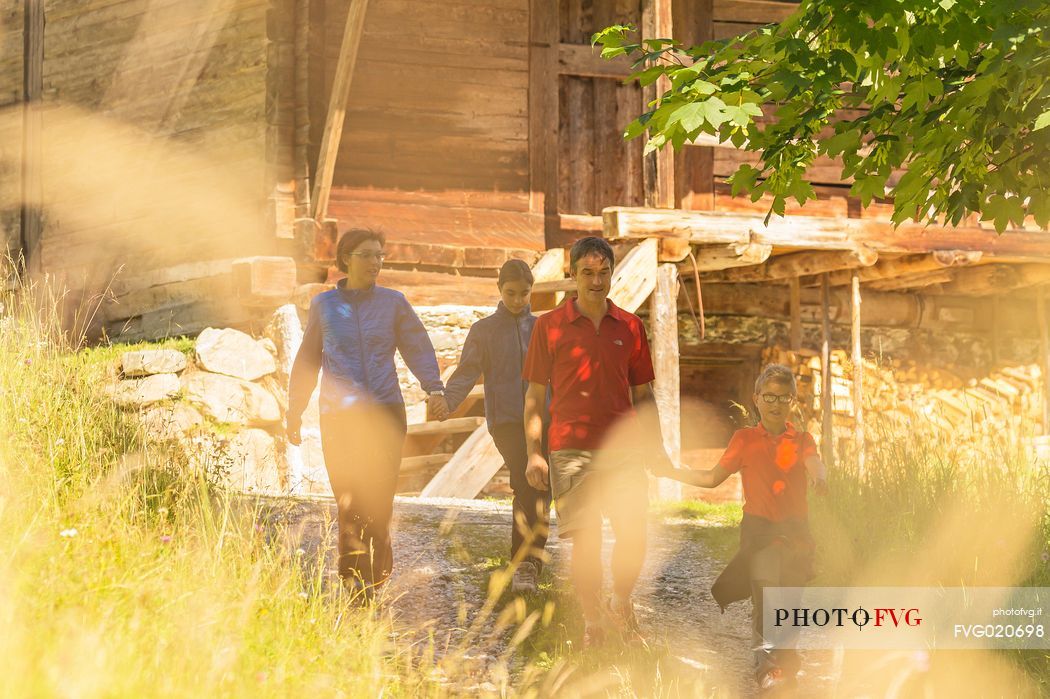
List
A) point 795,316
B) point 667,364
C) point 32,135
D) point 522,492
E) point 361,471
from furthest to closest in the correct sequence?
point 795,316
point 32,135
point 667,364
point 522,492
point 361,471

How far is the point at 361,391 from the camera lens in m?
4.98

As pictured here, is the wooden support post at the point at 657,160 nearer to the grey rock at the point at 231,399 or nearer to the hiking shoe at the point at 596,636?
the grey rock at the point at 231,399

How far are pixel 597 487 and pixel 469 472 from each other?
4.26 meters

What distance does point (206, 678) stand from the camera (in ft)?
10.1

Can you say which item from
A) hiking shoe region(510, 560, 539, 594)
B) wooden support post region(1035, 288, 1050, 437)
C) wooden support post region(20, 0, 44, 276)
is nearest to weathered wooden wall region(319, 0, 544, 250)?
wooden support post region(20, 0, 44, 276)

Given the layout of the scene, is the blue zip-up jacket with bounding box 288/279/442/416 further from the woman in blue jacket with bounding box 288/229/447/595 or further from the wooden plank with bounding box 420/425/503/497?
the wooden plank with bounding box 420/425/503/497

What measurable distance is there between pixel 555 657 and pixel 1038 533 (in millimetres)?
2554

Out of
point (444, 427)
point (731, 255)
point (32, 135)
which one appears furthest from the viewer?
point (32, 135)

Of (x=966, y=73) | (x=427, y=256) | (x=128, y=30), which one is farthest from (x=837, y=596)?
(x=128, y=30)

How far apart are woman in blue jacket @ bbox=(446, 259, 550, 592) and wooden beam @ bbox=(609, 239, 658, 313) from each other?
11.7 feet

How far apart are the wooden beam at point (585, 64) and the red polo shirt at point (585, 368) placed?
269 inches

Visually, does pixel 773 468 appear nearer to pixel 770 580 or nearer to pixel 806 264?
pixel 770 580

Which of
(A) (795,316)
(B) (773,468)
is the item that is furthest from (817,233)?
(B) (773,468)

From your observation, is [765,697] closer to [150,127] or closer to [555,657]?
[555,657]
